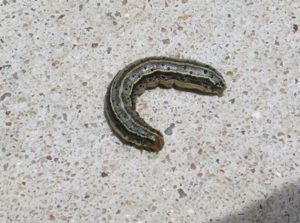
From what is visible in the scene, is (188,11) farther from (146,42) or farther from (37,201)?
(37,201)

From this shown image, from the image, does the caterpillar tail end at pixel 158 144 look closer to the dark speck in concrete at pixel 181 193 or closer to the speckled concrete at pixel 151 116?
the speckled concrete at pixel 151 116

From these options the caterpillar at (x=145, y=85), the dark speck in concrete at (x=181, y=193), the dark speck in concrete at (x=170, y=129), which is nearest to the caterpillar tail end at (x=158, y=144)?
the caterpillar at (x=145, y=85)

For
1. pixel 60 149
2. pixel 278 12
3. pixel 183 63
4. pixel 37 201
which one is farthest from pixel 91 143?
pixel 278 12

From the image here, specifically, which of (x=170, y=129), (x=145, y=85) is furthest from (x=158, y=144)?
(x=145, y=85)

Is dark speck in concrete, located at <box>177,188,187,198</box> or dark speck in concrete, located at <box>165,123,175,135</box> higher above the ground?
dark speck in concrete, located at <box>165,123,175,135</box>

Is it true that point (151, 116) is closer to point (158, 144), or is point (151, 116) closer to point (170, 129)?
point (170, 129)

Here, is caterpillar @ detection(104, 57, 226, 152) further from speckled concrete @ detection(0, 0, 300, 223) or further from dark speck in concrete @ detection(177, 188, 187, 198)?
dark speck in concrete @ detection(177, 188, 187, 198)

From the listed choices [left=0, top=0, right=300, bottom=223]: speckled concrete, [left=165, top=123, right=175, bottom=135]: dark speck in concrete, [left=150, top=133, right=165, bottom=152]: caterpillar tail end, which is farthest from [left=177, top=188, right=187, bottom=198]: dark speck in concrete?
[left=165, top=123, right=175, bottom=135]: dark speck in concrete
